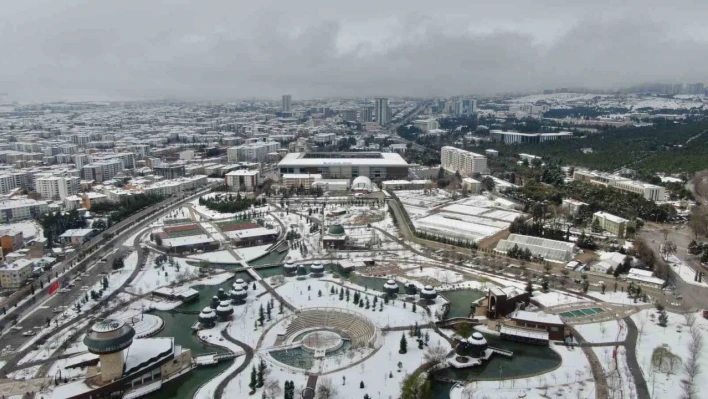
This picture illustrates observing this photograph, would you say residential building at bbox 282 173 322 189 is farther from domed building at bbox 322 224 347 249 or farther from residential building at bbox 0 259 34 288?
residential building at bbox 0 259 34 288

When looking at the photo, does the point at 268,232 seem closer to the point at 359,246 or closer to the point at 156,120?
the point at 359,246

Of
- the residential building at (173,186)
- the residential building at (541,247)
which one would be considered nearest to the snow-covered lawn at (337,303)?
the residential building at (541,247)

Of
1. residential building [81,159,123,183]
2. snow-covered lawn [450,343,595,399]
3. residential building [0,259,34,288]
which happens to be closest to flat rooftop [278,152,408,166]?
residential building [81,159,123,183]

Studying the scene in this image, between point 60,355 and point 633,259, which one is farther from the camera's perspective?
point 633,259

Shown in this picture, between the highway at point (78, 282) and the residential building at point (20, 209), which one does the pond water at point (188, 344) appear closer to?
the highway at point (78, 282)

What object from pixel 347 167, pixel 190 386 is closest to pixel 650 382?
pixel 190 386

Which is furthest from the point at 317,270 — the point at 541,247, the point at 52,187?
the point at 52,187
